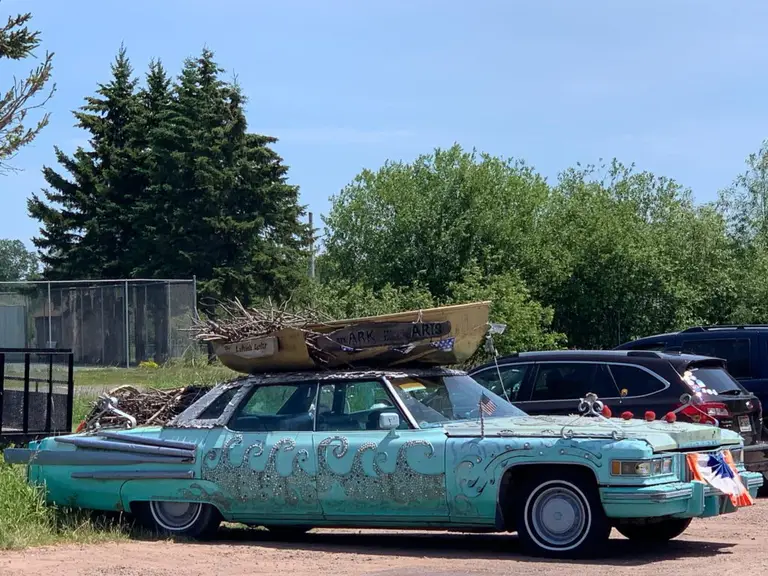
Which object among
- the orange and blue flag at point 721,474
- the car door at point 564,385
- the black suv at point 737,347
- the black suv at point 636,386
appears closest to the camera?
the orange and blue flag at point 721,474

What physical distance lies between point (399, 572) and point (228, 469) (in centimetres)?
201

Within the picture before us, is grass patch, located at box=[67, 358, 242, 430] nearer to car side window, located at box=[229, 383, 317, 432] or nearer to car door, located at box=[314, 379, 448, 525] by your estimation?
car side window, located at box=[229, 383, 317, 432]

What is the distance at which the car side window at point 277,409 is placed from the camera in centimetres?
930

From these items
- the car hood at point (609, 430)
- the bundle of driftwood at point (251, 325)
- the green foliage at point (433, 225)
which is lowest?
the car hood at point (609, 430)

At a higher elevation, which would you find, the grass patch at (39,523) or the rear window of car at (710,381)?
the rear window of car at (710,381)

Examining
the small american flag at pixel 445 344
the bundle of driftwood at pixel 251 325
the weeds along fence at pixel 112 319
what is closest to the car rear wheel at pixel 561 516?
the small american flag at pixel 445 344

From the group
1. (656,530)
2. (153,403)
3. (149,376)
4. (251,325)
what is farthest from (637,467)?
(149,376)

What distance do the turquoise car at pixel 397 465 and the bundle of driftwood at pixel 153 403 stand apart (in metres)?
0.66

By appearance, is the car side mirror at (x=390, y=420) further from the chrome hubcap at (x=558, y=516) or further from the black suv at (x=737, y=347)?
the black suv at (x=737, y=347)

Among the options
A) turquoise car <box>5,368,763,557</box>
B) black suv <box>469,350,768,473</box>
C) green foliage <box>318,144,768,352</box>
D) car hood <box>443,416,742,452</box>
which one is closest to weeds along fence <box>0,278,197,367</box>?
green foliage <box>318,144,768,352</box>

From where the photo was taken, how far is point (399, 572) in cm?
784

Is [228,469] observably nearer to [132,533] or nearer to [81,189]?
[132,533]

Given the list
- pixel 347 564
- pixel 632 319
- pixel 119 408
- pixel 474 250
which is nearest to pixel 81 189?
pixel 474 250

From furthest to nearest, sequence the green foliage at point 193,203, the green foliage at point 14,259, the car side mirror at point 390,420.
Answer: the green foliage at point 14,259, the green foliage at point 193,203, the car side mirror at point 390,420
